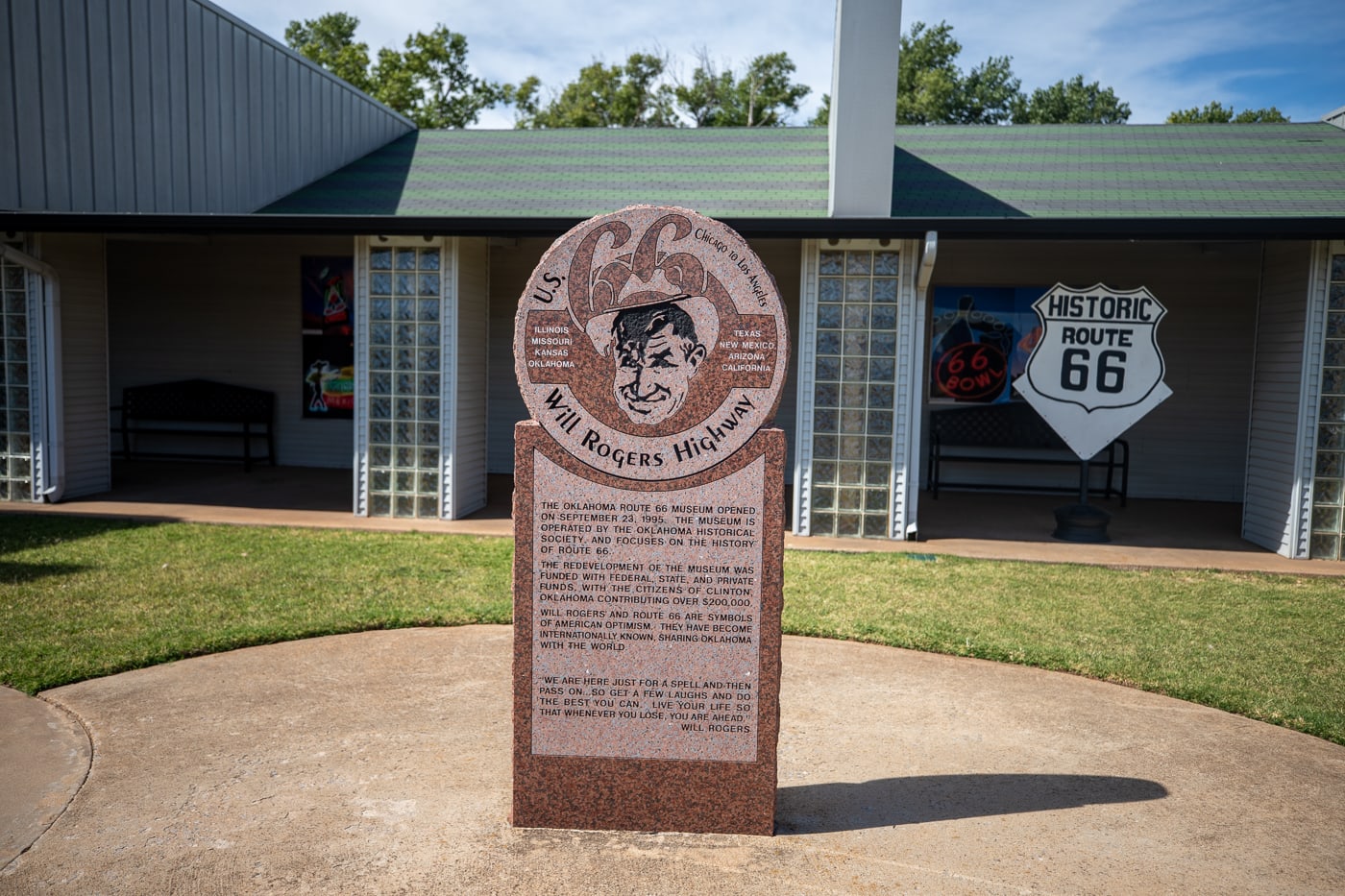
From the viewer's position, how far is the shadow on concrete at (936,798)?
4055 mm

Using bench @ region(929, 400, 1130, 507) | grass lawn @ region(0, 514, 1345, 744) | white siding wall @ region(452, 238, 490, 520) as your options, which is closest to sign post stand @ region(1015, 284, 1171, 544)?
grass lawn @ region(0, 514, 1345, 744)

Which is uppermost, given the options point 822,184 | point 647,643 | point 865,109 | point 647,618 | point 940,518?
point 865,109

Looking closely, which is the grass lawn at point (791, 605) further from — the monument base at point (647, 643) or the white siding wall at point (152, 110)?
the white siding wall at point (152, 110)

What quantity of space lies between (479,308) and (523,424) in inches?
295

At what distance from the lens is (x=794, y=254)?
1371 centimetres

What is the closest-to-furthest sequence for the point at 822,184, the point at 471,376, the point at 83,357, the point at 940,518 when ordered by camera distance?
A: the point at 471,376 < the point at 83,357 < the point at 940,518 < the point at 822,184

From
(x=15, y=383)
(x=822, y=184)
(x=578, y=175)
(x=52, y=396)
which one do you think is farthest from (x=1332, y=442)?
(x=15, y=383)

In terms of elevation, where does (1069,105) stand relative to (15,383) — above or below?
above

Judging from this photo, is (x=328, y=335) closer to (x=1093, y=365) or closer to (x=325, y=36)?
(x=1093, y=365)

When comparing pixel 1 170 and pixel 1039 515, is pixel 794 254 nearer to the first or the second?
pixel 1039 515

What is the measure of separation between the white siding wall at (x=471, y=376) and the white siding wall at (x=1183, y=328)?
5.95 metres

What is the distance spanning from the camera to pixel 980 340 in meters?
13.6

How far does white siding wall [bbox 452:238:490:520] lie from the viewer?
34.5 feet

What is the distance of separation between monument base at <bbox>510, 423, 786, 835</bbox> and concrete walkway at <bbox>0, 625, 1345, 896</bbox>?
161 mm
